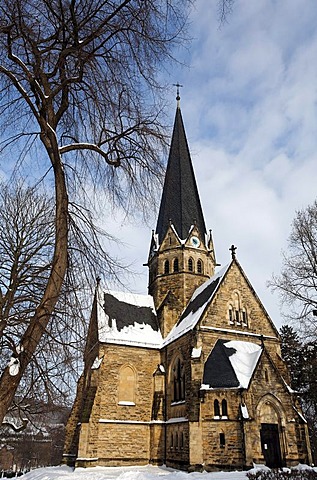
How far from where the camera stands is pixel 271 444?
18.9 m

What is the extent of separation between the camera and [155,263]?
1193 inches

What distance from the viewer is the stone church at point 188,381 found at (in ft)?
60.4

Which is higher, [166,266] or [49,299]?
A: [166,266]

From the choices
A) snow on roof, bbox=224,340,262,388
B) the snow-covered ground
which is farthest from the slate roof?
the snow-covered ground

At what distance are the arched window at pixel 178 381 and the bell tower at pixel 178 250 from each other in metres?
3.17

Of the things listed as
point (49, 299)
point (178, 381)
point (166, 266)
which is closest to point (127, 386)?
point (178, 381)

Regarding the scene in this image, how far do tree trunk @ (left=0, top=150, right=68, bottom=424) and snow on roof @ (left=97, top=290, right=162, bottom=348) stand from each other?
17762 millimetres

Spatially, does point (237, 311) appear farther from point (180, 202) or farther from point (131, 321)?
point (180, 202)

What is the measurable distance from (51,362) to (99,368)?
17.1 meters

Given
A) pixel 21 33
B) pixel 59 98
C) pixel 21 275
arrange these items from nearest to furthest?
pixel 21 33 < pixel 59 98 < pixel 21 275

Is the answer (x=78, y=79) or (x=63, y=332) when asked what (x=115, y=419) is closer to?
(x=63, y=332)

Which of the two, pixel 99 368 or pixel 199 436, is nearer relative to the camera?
pixel 199 436

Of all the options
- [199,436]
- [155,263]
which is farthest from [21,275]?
[155,263]

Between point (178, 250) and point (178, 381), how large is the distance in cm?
1002
